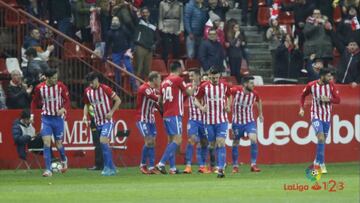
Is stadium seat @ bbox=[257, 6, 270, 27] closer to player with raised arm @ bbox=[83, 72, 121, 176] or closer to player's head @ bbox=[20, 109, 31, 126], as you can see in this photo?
player with raised arm @ bbox=[83, 72, 121, 176]

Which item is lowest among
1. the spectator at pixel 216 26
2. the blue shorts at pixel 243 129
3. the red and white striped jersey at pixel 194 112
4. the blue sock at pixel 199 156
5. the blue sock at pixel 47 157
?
the blue sock at pixel 199 156

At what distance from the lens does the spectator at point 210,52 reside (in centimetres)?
3309

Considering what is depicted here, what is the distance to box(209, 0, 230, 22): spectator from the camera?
3444 cm

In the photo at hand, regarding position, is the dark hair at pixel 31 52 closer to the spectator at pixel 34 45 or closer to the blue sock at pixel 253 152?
the spectator at pixel 34 45

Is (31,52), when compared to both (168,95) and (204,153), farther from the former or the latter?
(204,153)

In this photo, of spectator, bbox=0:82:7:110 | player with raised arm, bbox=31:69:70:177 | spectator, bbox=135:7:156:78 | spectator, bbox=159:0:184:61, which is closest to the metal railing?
spectator, bbox=135:7:156:78

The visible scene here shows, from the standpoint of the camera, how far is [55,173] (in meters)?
28.8

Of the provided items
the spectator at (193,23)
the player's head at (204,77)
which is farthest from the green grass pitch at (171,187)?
the spectator at (193,23)

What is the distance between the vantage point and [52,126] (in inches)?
1118

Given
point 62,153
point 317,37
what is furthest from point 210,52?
point 62,153

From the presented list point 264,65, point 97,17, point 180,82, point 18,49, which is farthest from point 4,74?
point 264,65

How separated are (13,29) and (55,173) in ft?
15.4

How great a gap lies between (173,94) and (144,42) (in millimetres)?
4876

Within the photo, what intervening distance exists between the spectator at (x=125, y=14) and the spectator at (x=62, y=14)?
49.1 inches
